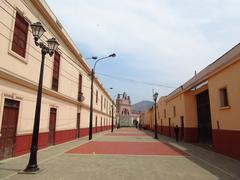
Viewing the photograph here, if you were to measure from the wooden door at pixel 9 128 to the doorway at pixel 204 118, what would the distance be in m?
13.2

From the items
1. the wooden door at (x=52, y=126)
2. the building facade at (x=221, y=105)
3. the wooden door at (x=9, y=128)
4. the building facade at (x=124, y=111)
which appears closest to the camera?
the wooden door at (x=9, y=128)

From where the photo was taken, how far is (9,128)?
30.8 ft

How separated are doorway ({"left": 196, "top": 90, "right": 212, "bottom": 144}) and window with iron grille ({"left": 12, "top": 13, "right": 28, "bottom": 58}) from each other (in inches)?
511

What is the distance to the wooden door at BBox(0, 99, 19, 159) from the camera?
29.1ft

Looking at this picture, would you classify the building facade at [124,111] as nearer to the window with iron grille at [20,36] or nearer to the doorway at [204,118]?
the doorway at [204,118]

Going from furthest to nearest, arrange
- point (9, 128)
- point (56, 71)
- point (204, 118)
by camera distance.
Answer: point (204, 118) < point (56, 71) < point (9, 128)

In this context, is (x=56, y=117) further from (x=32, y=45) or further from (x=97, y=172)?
(x=97, y=172)

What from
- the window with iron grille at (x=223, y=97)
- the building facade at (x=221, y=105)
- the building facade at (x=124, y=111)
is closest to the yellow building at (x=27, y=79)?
the building facade at (x=221, y=105)

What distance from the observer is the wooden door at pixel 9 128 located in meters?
8.87

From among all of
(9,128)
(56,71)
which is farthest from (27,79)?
(56,71)

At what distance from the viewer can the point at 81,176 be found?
21.4ft

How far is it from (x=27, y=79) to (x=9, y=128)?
102 inches

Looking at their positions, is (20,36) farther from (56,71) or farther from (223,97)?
(223,97)

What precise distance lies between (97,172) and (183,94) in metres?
14.1
